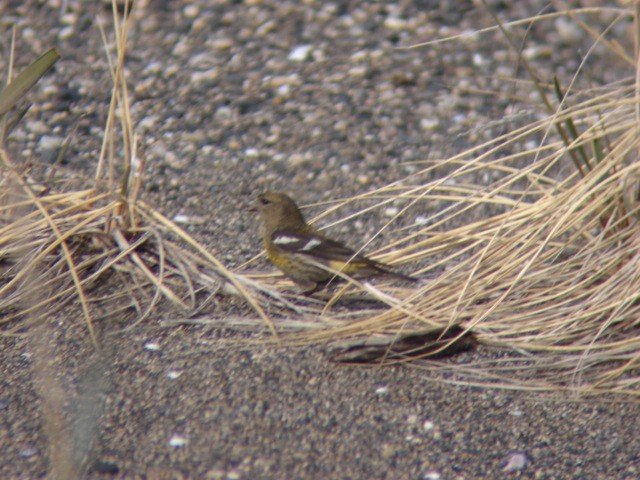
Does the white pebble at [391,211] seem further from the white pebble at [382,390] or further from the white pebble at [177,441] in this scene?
the white pebble at [177,441]

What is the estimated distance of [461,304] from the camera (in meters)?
3.95

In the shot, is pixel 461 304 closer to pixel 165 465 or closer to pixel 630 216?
pixel 630 216

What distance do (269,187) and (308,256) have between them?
1134 mm

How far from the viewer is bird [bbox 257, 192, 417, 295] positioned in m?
4.18

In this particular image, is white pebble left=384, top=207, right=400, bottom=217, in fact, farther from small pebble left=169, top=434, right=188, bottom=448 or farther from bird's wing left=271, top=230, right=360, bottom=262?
small pebble left=169, top=434, right=188, bottom=448

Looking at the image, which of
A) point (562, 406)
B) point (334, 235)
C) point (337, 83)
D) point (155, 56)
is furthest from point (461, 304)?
point (155, 56)

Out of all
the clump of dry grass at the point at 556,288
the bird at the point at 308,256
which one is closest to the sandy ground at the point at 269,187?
the clump of dry grass at the point at 556,288

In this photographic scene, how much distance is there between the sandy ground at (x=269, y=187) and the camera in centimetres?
321

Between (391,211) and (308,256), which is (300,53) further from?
(308,256)

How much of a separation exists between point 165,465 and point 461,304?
4.63 feet

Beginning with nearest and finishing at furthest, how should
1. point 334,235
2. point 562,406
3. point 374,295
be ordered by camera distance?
point 562,406
point 374,295
point 334,235

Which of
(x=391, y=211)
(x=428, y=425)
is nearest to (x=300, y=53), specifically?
(x=391, y=211)

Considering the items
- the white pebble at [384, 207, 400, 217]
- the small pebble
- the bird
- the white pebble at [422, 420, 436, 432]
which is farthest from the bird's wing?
the small pebble

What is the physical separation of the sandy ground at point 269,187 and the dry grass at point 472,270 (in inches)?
6.4
